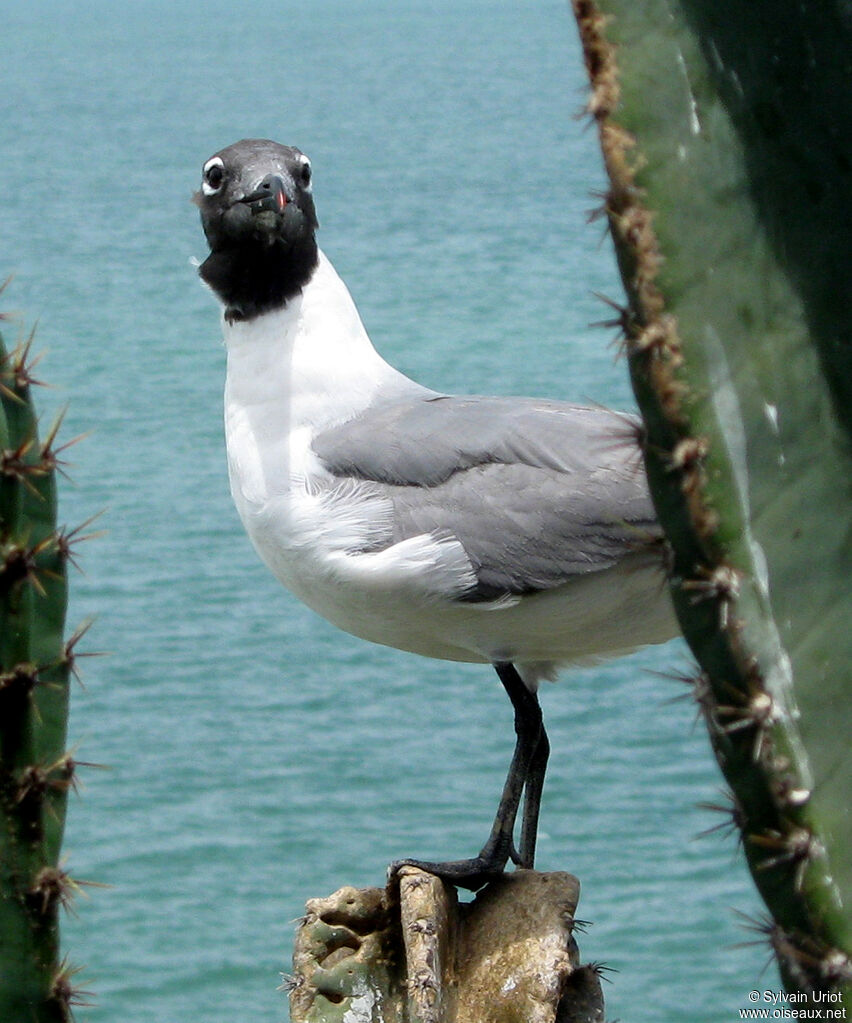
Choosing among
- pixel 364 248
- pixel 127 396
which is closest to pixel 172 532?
pixel 127 396

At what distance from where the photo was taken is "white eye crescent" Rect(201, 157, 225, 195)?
329cm

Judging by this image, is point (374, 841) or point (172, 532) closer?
point (374, 841)

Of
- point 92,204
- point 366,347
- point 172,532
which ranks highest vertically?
point 92,204

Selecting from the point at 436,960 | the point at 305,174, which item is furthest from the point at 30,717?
the point at 305,174

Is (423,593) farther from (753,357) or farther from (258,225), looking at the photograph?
(753,357)

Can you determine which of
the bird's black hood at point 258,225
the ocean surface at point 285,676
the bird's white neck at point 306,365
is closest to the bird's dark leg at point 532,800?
the ocean surface at point 285,676

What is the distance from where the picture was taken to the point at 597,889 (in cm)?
1372

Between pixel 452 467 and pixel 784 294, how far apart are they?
1.71 metres

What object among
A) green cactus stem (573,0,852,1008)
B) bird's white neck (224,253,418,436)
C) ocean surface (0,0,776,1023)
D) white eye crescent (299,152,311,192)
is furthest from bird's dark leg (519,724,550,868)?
green cactus stem (573,0,852,1008)

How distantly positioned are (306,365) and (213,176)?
0.41 metres

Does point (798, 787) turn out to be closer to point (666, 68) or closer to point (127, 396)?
point (666, 68)

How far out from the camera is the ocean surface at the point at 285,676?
1313 cm

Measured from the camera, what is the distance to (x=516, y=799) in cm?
308

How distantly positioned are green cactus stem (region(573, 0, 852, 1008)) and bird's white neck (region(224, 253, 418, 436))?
1840 millimetres
